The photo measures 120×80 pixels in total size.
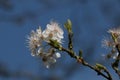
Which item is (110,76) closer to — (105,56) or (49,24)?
(105,56)

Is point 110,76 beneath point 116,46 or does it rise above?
beneath

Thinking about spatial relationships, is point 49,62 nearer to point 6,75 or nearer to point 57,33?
point 57,33

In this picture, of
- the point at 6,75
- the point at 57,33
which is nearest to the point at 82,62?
the point at 57,33

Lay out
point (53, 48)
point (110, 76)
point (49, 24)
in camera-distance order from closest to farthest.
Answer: point (110, 76) < point (53, 48) < point (49, 24)

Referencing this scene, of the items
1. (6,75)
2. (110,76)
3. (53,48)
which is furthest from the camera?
(6,75)

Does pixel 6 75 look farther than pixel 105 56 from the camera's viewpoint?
Yes

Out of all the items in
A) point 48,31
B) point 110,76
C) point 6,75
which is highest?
point 6,75
